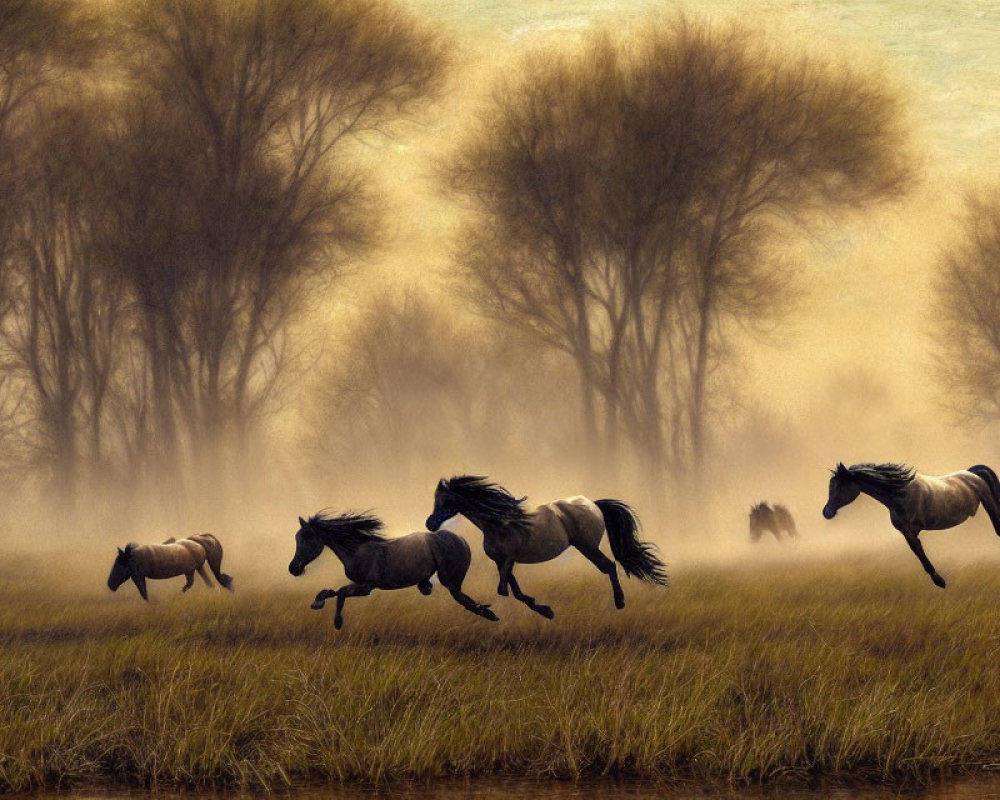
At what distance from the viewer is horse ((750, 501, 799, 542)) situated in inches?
1096

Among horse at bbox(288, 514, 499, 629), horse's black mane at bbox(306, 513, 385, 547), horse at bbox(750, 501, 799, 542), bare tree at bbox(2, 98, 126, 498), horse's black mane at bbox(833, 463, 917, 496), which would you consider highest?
bare tree at bbox(2, 98, 126, 498)

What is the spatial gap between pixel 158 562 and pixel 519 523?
21.3ft

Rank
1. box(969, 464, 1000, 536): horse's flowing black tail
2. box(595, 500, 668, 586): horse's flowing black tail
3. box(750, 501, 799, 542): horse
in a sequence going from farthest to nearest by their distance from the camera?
box(750, 501, 799, 542): horse < box(969, 464, 1000, 536): horse's flowing black tail < box(595, 500, 668, 586): horse's flowing black tail

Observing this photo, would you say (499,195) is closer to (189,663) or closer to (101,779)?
(189,663)

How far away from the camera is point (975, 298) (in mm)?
39625

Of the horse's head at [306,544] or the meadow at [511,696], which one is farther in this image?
the horse's head at [306,544]

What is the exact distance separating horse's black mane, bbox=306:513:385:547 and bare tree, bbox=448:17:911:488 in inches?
714

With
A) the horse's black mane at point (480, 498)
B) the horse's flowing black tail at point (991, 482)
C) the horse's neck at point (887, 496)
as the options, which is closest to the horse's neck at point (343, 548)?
the horse's black mane at point (480, 498)

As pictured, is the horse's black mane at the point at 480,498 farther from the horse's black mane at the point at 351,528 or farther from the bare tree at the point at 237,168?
the bare tree at the point at 237,168

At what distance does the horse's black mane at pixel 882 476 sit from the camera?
1388 cm

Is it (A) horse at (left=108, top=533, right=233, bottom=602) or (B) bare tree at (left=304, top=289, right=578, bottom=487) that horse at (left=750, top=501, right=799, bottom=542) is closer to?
(A) horse at (left=108, top=533, right=233, bottom=602)

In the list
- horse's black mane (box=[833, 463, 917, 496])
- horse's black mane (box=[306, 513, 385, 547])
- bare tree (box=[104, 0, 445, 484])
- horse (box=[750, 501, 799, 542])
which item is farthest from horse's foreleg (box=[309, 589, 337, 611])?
bare tree (box=[104, 0, 445, 484])

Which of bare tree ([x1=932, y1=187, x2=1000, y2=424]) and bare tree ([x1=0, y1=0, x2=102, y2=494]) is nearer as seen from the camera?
bare tree ([x1=0, y1=0, x2=102, y2=494])

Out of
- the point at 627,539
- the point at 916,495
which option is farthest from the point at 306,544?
the point at 916,495
